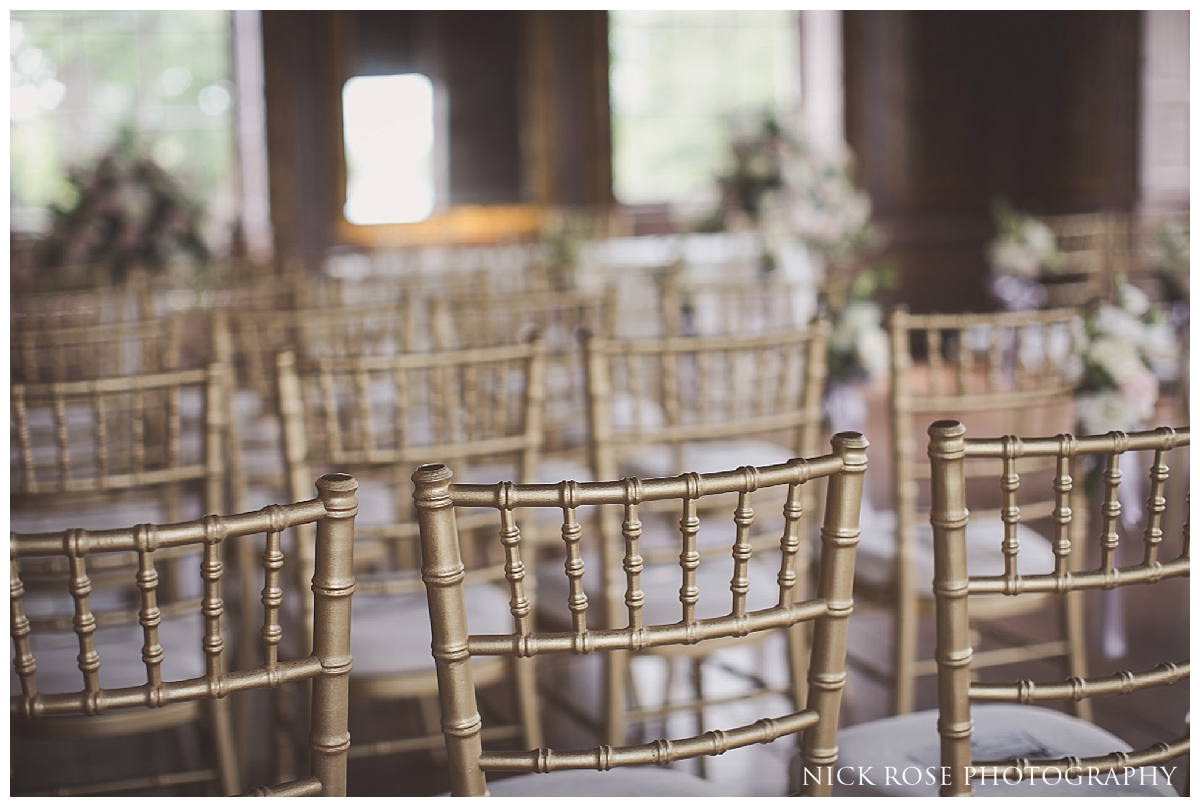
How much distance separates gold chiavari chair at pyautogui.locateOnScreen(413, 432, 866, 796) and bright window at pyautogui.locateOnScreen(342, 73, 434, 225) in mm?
6473

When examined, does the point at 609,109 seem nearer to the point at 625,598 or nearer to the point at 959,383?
the point at 959,383

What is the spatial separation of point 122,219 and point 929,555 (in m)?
3.99

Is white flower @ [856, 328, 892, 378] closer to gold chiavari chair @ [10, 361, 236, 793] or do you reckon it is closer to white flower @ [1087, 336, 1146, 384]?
white flower @ [1087, 336, 1146, 384]

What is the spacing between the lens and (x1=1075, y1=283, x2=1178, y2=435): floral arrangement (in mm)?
2434

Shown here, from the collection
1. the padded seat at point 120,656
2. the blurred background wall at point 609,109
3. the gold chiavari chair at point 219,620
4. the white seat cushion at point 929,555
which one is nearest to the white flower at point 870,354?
the white seat cushion at point 929,555

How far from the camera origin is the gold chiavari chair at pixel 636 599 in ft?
3.61

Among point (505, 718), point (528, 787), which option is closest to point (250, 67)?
point (505, 718)

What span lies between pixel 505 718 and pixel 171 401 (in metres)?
1.17

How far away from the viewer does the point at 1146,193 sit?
712 centimetres

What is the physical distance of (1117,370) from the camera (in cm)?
243

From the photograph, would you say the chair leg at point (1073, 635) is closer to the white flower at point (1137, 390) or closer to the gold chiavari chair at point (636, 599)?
the white flower at point (1137, 390)

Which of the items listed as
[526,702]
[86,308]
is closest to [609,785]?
[526,702]

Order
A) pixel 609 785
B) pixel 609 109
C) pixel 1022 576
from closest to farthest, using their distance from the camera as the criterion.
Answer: pixel 1022 576 < pixel 609 785 < pixel 609 109

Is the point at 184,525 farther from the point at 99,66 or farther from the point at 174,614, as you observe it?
the point at 99,66
